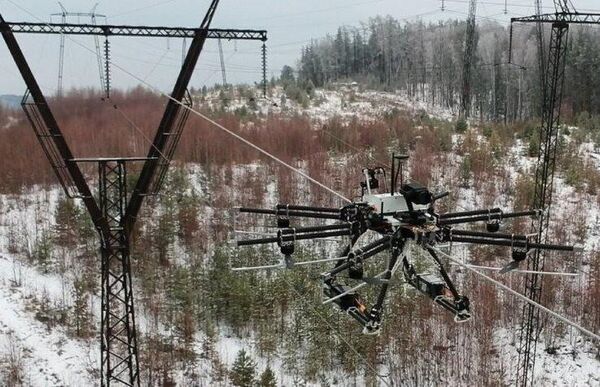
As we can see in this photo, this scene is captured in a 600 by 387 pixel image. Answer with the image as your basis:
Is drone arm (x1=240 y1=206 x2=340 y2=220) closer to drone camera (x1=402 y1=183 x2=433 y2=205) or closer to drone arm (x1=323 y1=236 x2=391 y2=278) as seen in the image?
drone arm (x1=323 y1=236 x2=391 y2=278)

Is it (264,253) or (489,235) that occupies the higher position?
(489,235)

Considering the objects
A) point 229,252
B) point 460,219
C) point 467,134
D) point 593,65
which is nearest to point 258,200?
point 229,252

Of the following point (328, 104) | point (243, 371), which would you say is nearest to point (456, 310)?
point (243, 371)

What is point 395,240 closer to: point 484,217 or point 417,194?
point 417,194

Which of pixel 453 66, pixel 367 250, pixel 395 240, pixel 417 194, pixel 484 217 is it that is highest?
pixel 453 66

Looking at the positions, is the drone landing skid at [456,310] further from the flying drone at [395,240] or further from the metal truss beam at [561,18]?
the metal truss beam at [561,18]

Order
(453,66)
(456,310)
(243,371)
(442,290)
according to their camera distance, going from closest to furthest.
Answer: (456,310)
(442,290)
(243,371)
(453,66)

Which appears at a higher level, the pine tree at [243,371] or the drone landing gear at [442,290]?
the drone landing gear at [442,290]

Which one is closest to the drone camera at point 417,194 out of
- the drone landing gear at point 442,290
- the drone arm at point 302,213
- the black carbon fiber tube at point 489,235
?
the black carbon fiber tube at point 489,235
